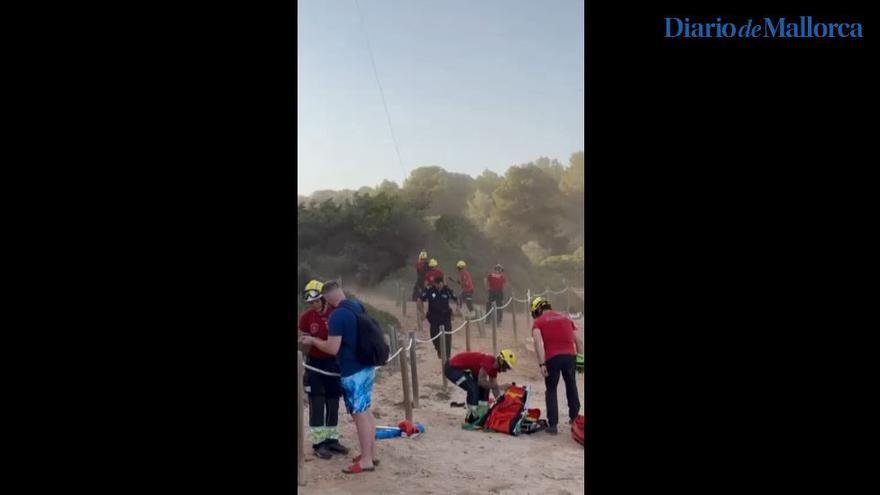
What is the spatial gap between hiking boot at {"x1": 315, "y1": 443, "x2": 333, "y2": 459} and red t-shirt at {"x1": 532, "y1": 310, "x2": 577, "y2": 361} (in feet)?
7.87

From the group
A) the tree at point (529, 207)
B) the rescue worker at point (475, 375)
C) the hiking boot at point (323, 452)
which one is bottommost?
the hiking boot at point (323, 452)

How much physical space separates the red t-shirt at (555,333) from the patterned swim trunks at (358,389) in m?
2.17

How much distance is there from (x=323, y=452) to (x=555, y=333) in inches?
103

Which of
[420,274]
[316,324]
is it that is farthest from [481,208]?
[316,324]

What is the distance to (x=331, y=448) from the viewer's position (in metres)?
7.09

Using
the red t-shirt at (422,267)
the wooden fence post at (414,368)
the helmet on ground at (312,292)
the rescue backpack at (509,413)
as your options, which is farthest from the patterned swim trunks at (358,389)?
the red t-shirt at (422,267)

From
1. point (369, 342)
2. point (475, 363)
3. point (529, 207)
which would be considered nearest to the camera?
point (369, 342)

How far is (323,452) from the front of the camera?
23.1 ft

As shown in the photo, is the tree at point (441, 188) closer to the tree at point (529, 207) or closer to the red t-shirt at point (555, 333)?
the tree at point (529, 207)

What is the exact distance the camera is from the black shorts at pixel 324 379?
677 cm

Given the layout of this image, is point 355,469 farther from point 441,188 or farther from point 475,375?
point 441,188

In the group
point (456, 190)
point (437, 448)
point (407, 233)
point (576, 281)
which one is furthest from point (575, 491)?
point (456, 190)

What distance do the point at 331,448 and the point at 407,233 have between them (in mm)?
23464

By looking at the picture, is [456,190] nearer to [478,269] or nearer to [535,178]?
[535,178]
